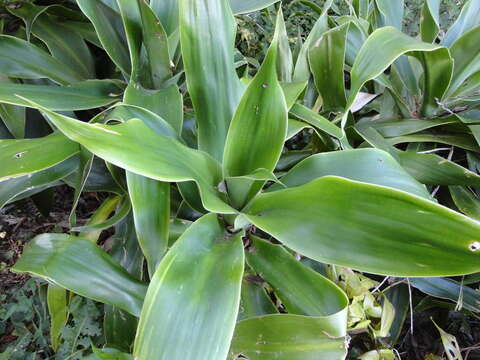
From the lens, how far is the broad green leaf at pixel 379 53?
77 cm

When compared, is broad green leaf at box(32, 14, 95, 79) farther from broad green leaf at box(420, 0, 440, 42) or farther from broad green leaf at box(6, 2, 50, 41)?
broad green leaf at box(420, 0, 440, 42)

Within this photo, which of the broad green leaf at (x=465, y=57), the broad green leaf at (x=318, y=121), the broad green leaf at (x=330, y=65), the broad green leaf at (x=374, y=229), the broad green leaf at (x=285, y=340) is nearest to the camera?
the broad green leaf at (x=374, y=229)

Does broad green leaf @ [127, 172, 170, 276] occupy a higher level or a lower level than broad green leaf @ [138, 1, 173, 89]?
lower

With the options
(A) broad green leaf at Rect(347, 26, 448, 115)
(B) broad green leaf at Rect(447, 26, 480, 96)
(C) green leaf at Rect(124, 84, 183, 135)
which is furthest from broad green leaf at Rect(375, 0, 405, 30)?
(C) green leaf at Rect(124, 84, 183, 135)

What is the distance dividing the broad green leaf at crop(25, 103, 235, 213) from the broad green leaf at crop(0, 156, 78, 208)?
34cm

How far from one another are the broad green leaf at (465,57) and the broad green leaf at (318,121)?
0.49m

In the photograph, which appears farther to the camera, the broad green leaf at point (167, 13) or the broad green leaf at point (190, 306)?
the broad green leaf at point (167, 13)

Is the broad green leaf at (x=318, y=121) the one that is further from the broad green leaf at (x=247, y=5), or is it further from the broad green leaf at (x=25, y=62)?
the broad green leaf at (x=25, y=62)

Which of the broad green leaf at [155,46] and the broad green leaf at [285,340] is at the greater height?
the broad green leaf at [155,46]

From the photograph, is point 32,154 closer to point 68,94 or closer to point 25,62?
point 68,94

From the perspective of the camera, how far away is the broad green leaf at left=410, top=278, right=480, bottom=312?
37.4 inches

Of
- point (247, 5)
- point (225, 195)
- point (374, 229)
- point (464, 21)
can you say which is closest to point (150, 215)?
point (225, 195)

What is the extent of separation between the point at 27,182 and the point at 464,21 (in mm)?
1235

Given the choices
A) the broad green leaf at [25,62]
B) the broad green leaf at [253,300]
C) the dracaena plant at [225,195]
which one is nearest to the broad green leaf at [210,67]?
the dracaena plant at [225,195]
